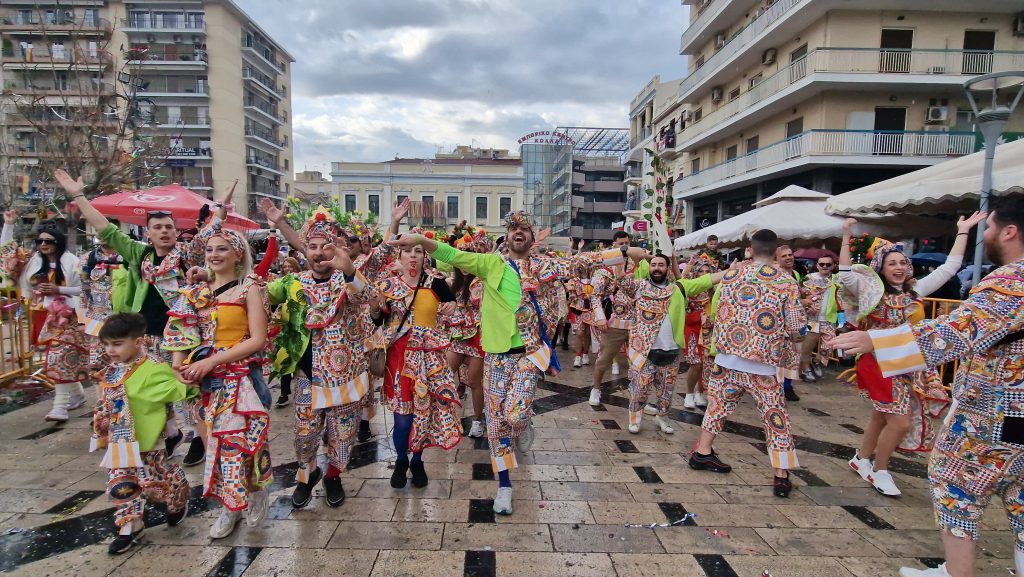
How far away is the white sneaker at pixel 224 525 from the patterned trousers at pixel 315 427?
0.46m

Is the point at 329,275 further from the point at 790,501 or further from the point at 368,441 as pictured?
the point at 790,501

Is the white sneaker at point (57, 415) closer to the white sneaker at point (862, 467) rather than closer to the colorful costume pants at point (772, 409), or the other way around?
the colorful costume pants at point (772, 409)

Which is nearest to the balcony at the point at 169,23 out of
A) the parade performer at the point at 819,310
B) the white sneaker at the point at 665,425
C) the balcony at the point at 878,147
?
the balcony at the point at 878,147

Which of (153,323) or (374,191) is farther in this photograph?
(374,191)

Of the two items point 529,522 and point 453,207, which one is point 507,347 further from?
point 453,207

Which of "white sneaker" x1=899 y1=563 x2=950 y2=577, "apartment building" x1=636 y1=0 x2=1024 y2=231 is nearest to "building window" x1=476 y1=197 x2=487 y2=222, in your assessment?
"apartment building" x1=636 y1=0 x2=1024 y2=231

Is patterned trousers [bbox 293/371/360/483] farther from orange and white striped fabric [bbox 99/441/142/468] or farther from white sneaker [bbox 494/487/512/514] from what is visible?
A: white sneaker [bbox 494/487/512/514]

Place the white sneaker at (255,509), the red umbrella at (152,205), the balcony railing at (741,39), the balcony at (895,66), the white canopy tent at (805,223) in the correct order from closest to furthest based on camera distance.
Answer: the white sneaker at (255,509)
the red umbrella at (152,205)
the white canopy tent at (805,223)
the balcony at (895,66)
the balcony railing at (741,39)

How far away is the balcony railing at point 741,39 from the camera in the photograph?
18953 mm

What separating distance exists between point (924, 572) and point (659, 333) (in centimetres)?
267

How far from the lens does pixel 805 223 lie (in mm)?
8906

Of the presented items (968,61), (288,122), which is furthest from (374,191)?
(968,61)

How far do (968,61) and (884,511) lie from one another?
21.2 meters

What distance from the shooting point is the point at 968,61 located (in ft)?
56.0
